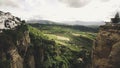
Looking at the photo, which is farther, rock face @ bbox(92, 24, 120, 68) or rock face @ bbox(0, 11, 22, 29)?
rock face @ bbox(0, 11, 22, 29)

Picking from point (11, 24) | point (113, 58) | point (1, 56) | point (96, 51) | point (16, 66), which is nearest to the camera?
point (113, 58)

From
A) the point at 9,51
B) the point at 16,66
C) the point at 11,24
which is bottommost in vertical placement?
the point at 16,66

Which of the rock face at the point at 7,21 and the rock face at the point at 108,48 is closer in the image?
the rock face at the point at 108,48

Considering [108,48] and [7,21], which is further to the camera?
[7,21]

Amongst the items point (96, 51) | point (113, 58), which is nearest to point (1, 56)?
point (96, 51)

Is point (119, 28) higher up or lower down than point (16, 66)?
higher up

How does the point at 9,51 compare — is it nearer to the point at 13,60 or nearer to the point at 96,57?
the point at 13,60

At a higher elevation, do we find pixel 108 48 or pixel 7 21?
pixel 108 48

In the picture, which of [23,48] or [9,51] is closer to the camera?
[9,51]
